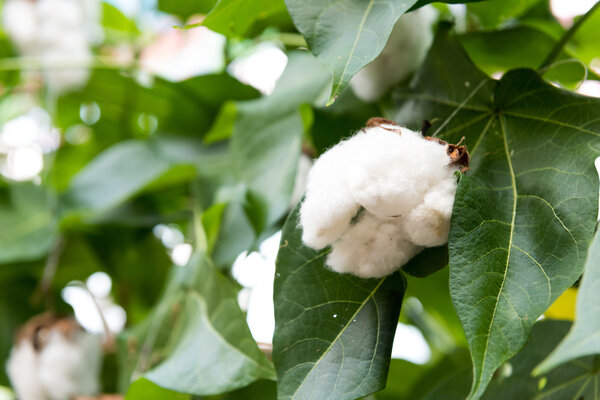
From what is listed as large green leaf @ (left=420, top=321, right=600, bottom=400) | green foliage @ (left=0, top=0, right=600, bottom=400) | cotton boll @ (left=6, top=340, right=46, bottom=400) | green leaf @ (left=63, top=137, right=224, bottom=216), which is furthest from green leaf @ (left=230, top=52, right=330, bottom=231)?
cotton boll @ (left=6, top=340, right=46, bottom=400)

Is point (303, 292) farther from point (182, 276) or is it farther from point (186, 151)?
point (186, 151)

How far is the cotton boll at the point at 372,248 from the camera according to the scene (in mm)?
388

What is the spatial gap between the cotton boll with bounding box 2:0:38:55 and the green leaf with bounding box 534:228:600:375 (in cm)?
84

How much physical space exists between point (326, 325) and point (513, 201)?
5.4 inches

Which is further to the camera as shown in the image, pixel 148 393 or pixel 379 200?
pixel 148 393

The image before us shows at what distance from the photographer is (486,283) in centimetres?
35

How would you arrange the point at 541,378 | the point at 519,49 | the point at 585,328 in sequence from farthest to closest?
the point at 519,49 < the point at 541,378 < the point at 585,328

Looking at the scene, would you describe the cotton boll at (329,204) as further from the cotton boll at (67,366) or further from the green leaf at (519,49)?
the cotton boll at (67,366)

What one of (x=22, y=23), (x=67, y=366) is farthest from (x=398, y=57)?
(x=22, y=23)

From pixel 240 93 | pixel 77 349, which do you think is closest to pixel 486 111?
pixel 240 93

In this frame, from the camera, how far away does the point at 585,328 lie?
26 cm

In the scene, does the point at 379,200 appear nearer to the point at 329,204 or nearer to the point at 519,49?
the point at 329,204

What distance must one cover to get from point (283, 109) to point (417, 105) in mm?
179

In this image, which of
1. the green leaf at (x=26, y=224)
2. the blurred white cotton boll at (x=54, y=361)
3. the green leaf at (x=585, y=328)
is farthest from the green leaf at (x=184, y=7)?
the green leaf at (x=585, y=328)
